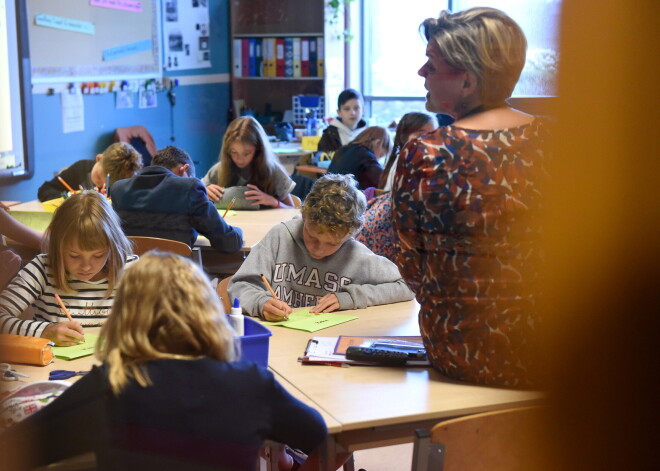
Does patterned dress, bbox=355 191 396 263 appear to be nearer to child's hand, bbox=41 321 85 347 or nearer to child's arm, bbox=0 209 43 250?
child's arm, bbox=0 209 43 250

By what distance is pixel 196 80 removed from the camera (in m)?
5.91

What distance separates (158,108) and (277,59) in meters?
1.26

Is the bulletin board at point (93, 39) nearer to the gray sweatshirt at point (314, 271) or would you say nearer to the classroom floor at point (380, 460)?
the gray sweatshirt at point (314, 271)

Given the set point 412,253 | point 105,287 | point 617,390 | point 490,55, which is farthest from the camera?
point 105,287

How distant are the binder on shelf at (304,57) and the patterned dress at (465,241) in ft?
16.6

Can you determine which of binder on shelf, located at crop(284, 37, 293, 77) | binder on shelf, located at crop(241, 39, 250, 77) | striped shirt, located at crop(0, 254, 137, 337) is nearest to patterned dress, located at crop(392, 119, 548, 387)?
striped shirt, located at crop(0, 254, 137, 337)

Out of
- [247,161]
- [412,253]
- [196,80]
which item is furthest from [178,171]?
[196,80]

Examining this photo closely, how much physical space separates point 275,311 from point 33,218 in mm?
1743

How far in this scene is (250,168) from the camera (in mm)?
3555

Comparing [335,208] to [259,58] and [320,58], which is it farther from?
[259,58]

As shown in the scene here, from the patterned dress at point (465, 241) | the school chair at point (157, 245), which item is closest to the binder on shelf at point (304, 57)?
the school chair at point (157, 245)

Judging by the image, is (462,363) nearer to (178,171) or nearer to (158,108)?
(178,171)

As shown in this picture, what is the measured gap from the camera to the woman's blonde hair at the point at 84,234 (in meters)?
1.81

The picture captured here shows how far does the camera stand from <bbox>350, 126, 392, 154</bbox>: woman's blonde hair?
4.07 m
